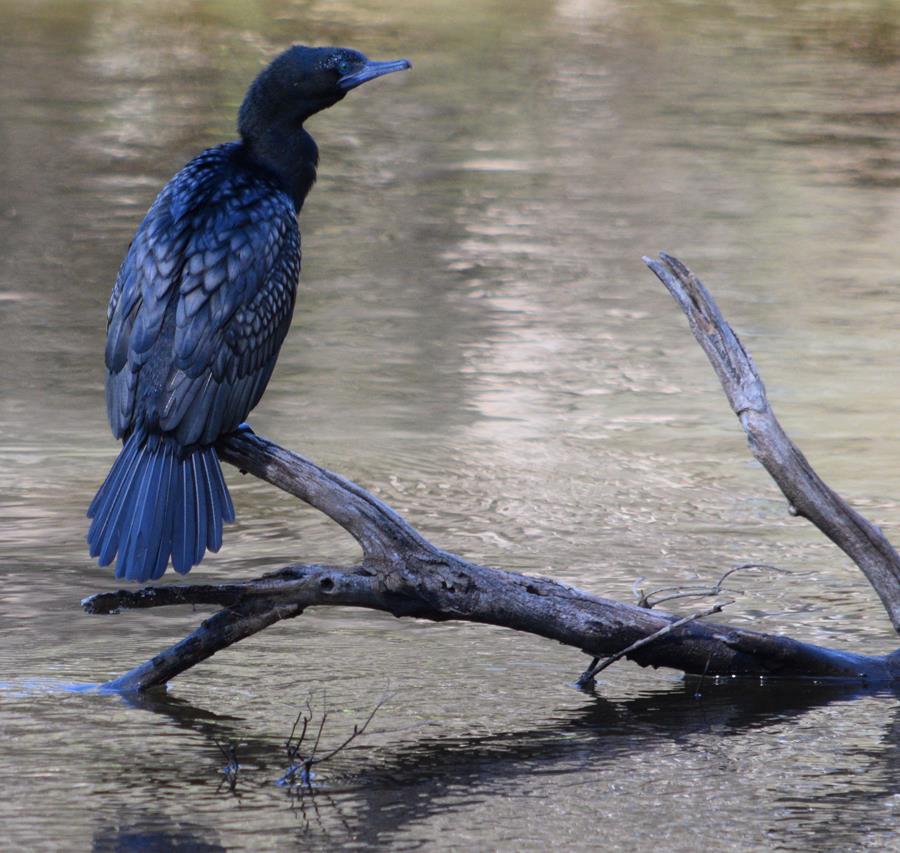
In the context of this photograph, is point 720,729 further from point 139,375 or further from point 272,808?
point 139,375

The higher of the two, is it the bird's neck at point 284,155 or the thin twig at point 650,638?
the bird's neck at point 284,155

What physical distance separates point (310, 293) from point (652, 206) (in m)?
3.29

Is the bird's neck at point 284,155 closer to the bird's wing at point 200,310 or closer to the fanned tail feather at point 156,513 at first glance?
the bird's wing at point 200,310

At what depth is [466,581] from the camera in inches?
181

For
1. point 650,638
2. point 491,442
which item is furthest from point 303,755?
point 491,442

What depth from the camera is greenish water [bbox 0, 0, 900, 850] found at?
4227 millimetres

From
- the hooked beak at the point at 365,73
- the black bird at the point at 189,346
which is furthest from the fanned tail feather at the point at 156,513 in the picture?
the hooked beak at the point at 365,73

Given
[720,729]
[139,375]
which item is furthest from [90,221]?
[720,729]

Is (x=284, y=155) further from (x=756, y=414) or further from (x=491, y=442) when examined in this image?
(x=491, y=442)

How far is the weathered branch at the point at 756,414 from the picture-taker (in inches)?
172

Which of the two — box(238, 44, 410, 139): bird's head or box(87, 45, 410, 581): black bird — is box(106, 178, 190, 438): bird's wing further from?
box(238, 44, 410, 139): bird's head

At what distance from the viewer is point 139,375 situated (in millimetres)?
4777

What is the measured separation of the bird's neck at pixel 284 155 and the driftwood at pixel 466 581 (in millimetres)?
951

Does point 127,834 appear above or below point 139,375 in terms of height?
below
